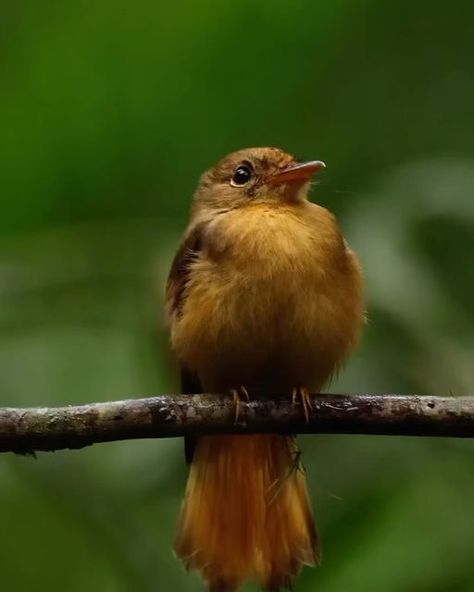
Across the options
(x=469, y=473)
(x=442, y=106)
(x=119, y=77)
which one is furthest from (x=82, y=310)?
(x=442, y=106)

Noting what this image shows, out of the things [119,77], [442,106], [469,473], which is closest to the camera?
[469,473]

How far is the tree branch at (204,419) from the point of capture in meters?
3.07

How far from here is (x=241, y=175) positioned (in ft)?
13.9

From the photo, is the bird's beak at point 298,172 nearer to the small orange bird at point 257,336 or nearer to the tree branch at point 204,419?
the small orange bird at point 257,336

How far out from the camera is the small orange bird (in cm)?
360

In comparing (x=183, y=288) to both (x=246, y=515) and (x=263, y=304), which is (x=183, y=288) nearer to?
(x=263, y=304)

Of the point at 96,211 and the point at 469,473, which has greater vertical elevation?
the point at 96,211

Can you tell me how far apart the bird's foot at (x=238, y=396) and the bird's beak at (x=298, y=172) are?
0.77 meters

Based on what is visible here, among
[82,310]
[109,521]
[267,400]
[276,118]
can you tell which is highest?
[276,118]

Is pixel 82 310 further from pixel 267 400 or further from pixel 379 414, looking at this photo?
pixel 379 414

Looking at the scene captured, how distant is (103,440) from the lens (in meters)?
3.09

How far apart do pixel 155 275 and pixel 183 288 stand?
121mm

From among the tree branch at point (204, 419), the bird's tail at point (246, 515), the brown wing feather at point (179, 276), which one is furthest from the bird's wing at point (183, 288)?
the tree branch at point (204, 419)

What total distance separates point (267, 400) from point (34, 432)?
0.74 meters
